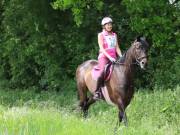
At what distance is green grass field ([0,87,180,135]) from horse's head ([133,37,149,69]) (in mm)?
1312

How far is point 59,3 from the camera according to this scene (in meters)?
19.3

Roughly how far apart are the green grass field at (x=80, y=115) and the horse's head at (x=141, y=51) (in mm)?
1312

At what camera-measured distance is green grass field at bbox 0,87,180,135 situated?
7480mm

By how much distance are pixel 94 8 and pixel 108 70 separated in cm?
813

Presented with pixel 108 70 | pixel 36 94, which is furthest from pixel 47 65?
Answer: pixel 108 70

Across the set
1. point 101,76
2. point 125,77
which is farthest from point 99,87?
point 125,77

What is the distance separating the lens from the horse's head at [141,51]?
1214 cm

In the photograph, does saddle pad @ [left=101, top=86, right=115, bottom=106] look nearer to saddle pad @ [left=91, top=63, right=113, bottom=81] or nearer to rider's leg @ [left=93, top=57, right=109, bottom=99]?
rider's leg @ [left=93, top=57, right=109, bottom=99]

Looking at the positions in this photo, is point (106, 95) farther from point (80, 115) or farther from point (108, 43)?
point (108, 43)

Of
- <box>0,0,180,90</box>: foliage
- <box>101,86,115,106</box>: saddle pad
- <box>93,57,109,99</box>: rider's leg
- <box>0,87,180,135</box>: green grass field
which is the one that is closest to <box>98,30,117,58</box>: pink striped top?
<box>93,57,109,99</box>: rider's leg

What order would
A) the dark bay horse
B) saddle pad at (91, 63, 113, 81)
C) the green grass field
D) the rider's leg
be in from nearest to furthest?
the green grass field
the dark bay horse
saddle pad at (91, 63, 113, 81)
the rider's leg

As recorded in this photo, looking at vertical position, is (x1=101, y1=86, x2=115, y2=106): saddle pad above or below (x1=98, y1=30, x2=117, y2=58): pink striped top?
below

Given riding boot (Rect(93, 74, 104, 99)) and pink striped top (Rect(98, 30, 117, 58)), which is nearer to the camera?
pink striped top (Rect(98, 30, 117, 58))

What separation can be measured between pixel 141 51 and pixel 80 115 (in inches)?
84.8
